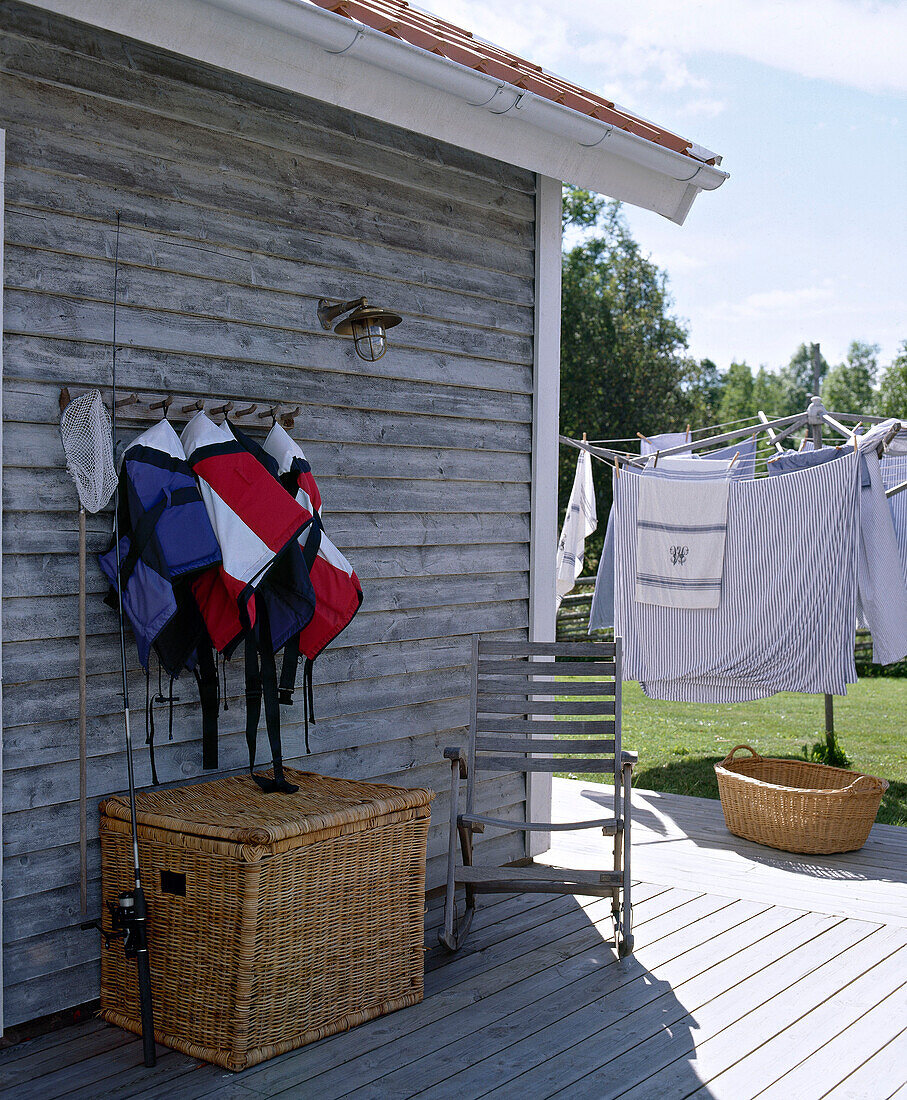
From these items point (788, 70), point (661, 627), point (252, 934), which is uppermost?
point (788, 70)

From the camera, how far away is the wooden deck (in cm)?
240

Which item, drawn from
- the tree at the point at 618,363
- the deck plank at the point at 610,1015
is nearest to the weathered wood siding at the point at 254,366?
the deck plank at the point at 610,1015

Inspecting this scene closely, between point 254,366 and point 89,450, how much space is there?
0.70 meters

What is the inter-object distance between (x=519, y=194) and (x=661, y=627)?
2227 millimetres

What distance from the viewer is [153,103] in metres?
2.86

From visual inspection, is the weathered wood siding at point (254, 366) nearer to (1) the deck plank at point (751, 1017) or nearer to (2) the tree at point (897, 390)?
(1) the deck plank at point (751, 1017)

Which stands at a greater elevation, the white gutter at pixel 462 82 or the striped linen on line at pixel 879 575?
the white gutter at pixel 462 82

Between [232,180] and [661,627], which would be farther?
[661,627]

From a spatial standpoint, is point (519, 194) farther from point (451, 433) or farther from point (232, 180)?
point (232, 180)

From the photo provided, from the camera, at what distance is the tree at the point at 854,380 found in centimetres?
3322

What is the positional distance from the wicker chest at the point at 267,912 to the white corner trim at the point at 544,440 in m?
1.32

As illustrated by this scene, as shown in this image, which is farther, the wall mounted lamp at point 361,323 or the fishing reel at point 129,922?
the wall mounted lamp at point 361,323

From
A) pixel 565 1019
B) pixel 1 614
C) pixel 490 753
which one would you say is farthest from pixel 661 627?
pixel 1 614

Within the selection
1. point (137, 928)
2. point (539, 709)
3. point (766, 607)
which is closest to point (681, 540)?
point (766, 607)
